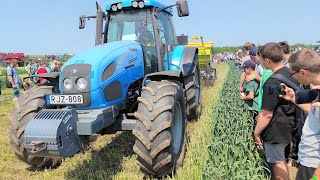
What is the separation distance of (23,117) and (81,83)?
0.83 meters

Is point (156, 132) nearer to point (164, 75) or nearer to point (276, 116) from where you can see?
point (164, 75)

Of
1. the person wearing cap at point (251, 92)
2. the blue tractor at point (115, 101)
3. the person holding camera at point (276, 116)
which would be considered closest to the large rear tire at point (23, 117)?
the blue tractor at point (115, 101)

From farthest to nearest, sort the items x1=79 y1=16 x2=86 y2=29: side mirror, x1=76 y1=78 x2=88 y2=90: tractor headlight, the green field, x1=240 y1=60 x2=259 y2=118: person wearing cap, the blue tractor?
x1=79 y1=16 x2=86 y2=29: side mirror
x1=240 y1=60 x2=259 y2=118: person wearing cap
x1=76 y1=78 x2=88 y2=90: tractor headlight
the blue tractor
the green field

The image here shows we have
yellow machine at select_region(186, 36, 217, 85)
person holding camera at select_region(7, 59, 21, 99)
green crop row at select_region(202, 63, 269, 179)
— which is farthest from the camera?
yellow machine at select_region(186, 36, 217, 85)

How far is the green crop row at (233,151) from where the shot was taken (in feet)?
9.46

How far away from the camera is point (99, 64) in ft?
12.8

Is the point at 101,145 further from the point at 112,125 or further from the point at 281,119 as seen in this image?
the point at 281,119

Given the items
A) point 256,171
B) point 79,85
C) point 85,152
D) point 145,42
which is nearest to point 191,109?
point 145,42

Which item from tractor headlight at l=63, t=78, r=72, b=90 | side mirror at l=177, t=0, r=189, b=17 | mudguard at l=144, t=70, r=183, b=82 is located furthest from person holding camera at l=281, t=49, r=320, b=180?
side mirror at l=177, t=0, r=189, b=17

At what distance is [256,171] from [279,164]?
0.31 m

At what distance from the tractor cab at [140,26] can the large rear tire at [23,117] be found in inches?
61.9

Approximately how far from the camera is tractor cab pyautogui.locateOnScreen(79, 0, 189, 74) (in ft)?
16.3

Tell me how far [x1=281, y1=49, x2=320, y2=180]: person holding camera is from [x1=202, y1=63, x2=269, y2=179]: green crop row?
47cm

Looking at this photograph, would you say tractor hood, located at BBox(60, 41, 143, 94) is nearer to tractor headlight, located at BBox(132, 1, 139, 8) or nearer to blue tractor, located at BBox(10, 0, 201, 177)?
blue tractor, located at BBox(10, 0, 201, 177)
